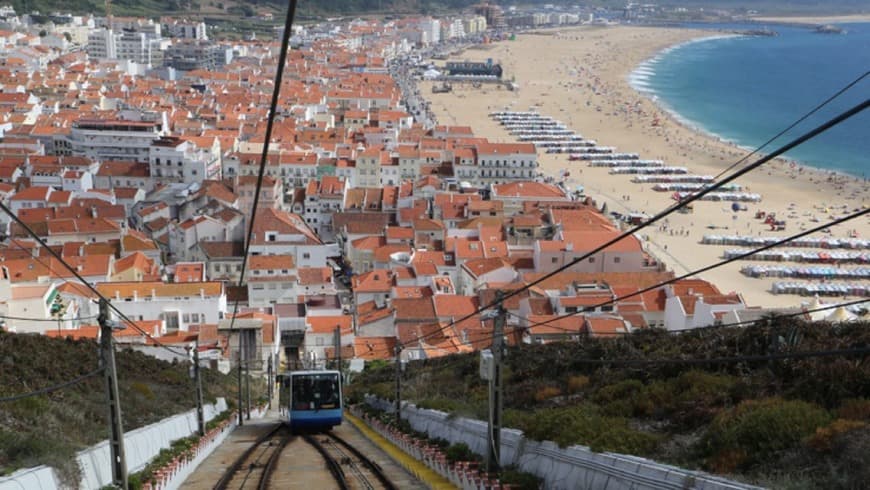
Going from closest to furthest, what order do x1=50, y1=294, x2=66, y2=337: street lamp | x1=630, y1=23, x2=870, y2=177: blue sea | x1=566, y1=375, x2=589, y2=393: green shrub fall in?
1. x1=566, y1=375, x2=589, y2=393: green shrub
2. x1=50, y1=294, x2=66, y2=337: street lamp
3. x1=630, y1=23, x2=870, y2=177: blue sea

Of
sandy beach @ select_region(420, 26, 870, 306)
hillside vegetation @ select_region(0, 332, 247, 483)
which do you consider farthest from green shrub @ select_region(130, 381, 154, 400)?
sandy beach @ select_region(420, 26, 870, 306)

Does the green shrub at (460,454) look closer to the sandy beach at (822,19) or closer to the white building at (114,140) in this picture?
the white building at (114,140)

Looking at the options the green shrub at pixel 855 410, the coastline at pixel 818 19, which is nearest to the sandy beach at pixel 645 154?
the green shrub at pixel 855 410

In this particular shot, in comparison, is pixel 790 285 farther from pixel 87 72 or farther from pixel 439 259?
pixel 87 72

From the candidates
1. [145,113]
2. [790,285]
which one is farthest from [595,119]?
[790,285]

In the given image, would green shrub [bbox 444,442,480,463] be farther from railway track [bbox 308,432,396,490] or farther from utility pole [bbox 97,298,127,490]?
utility pole [bbox 97,298,127,490]

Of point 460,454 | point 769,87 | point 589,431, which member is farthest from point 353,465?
point 769,87
